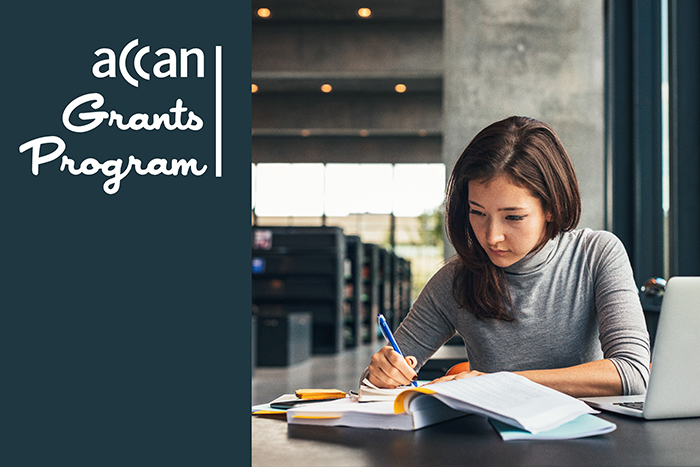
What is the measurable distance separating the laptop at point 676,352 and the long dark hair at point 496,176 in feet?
1.60

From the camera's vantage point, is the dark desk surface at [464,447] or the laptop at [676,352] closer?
the dark desk surface at [464,447]

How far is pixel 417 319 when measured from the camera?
1585 millimetres

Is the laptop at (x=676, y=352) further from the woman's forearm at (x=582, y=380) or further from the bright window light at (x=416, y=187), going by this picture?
the bright window light at (x=416, y=187)

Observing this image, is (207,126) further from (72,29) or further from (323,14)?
(323,14)

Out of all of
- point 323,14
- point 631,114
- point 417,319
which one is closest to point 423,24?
point 323,14

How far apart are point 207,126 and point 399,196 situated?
54.4 feet

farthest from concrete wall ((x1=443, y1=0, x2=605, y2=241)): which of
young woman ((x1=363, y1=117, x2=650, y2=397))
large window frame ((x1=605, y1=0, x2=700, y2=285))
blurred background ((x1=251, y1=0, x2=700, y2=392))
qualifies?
young woman ((x1=363, y1=117, x2=650, y2=397))

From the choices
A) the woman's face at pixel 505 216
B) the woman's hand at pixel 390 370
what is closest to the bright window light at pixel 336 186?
the woman's face at pixel 505 216

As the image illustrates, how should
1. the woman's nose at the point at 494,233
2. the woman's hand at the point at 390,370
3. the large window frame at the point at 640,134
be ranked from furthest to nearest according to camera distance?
the large window frame at the point at 640,134, the woman's nose at the point at 494,233, the woman's hand at the point at 390,370

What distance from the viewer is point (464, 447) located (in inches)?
31.0

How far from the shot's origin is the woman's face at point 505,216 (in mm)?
1353

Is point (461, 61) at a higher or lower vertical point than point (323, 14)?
lower

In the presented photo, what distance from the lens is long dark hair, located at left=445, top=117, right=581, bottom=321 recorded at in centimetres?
138

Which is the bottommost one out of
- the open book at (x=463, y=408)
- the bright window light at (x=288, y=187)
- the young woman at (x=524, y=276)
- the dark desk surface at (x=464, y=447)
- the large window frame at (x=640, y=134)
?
the dark desk surface at (x=464, y=447)
